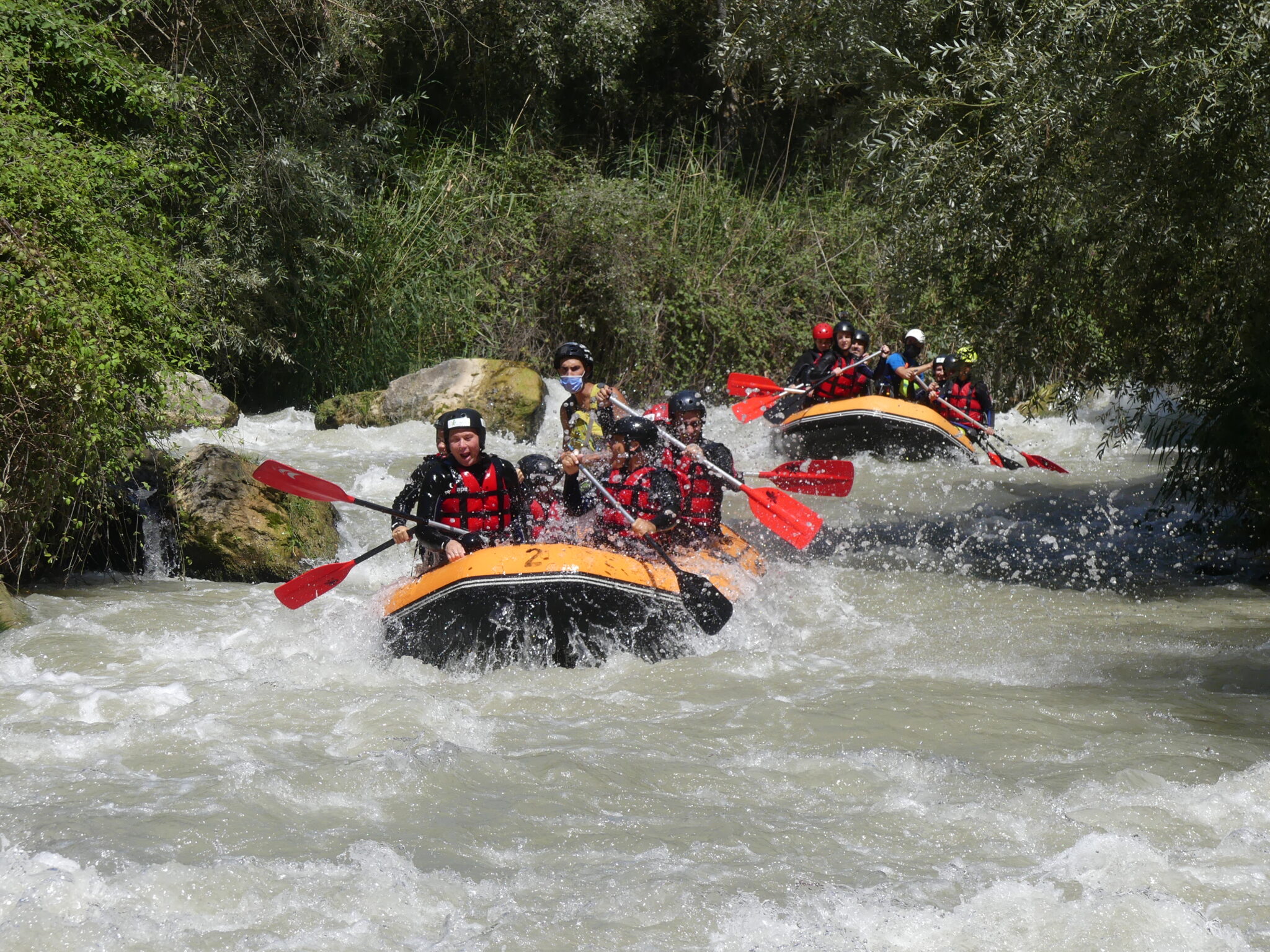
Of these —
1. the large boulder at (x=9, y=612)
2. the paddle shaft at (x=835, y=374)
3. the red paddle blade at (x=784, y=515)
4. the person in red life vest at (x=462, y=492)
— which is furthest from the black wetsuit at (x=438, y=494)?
the paddle shaft at (x=835, y=374)

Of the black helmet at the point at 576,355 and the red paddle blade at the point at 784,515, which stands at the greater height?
the black helmet at the point at 576,355

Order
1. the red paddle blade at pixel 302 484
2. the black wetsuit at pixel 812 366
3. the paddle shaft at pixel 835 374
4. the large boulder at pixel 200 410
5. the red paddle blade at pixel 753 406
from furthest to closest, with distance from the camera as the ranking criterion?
1. the black wetsuit at pixel 812 366
2. the paddle shaft at pixel 835 374
3. the red paddle blade at pixel 753 406
4. the large boulder at pixel 200 410
5. the red paddle blade at pixel 302 484

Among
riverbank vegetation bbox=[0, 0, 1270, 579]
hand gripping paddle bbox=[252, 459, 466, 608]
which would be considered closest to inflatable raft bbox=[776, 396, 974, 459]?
riverbank vegetation bbox=[0, 0, 1270, 579]

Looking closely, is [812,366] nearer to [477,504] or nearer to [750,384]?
[750,384]

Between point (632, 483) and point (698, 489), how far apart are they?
18.6 inches

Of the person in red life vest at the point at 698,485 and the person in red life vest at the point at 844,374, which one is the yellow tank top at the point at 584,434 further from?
the person in red life vest at the point at 844,374

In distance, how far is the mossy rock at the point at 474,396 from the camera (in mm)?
11188

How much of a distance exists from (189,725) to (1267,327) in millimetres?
5128

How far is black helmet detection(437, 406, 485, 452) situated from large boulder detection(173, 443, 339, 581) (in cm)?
198

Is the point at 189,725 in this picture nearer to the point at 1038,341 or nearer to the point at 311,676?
the point at 311,676

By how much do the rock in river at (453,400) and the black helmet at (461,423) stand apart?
221 inches

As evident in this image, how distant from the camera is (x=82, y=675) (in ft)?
15.5

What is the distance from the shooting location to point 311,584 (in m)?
5.50

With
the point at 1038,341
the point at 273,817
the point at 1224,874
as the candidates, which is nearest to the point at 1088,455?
the point at 1038,341
